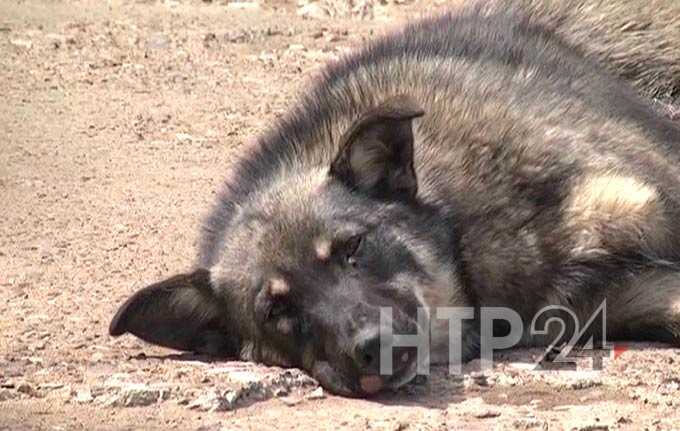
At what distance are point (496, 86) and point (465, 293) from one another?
971 mm

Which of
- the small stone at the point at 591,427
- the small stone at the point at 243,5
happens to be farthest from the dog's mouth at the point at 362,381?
the small stone at the point at 243,5

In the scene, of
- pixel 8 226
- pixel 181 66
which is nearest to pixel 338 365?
pixel 8 226

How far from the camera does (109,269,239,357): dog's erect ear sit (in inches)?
249

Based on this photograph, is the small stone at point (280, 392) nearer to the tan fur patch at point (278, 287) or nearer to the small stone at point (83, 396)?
the tan fur patch at point (278, 287)

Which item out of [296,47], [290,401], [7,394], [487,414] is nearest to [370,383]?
[290,401]

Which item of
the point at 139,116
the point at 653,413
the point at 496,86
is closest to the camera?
the point at 653,413

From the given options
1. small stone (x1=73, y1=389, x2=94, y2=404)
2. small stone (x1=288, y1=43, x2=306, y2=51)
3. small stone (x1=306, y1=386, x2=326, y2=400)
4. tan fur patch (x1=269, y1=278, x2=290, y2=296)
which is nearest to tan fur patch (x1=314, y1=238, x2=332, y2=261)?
tan fur patch (x1=269, y1=278, x2=290, y2=296)

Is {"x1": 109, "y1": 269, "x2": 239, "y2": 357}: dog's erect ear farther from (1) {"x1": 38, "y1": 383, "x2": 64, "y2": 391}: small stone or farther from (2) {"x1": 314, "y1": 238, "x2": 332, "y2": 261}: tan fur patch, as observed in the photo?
(2) {"x1": 314, "y1": 238, "x2": 332, "y2": 261}: tan fur patch

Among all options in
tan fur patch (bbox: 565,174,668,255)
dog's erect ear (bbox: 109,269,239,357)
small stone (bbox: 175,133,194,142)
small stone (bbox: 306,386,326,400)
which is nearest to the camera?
small stone (bbox: 306,386,326,400)

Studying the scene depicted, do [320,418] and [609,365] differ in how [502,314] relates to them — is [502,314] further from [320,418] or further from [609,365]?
[320,418]

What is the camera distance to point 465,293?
6.51m

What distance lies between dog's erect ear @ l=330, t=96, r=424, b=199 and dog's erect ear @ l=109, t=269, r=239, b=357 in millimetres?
643

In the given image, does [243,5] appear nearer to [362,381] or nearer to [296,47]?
[296,47]

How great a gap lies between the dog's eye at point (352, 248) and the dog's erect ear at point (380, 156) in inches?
10.5
